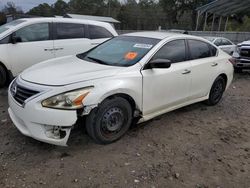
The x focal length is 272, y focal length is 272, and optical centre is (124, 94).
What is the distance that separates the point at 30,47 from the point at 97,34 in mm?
1981

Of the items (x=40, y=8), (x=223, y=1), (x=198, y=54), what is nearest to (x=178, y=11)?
(x=223, y=1)

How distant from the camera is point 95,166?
3.26m

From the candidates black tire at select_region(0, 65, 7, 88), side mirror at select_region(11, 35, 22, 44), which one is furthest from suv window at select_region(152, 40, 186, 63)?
black tire at select_region(0, 65, 7, 88)

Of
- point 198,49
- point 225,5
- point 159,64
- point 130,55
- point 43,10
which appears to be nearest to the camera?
point 159,64

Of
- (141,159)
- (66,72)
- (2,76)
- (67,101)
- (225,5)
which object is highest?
(225,5)

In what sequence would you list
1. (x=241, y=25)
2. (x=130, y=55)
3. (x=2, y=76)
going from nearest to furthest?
(x=130, y=55)
(x=2, y=76)
(x=241, y=25)

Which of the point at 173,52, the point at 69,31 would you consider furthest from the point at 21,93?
the point at 69,31

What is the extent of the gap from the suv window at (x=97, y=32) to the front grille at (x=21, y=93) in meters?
4.26

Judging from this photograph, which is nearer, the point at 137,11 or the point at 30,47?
the point at 30,47

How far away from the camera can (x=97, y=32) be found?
25.2 feet

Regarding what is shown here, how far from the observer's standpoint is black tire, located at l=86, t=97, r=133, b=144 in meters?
3.48

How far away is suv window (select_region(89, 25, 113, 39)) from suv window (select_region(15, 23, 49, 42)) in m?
1.28

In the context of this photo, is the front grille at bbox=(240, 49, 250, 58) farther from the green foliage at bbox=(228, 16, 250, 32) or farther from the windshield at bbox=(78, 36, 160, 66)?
the green foliage at bbox=(228, 16, 250, 32)

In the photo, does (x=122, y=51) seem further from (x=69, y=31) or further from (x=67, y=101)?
(x=69, y=31)
